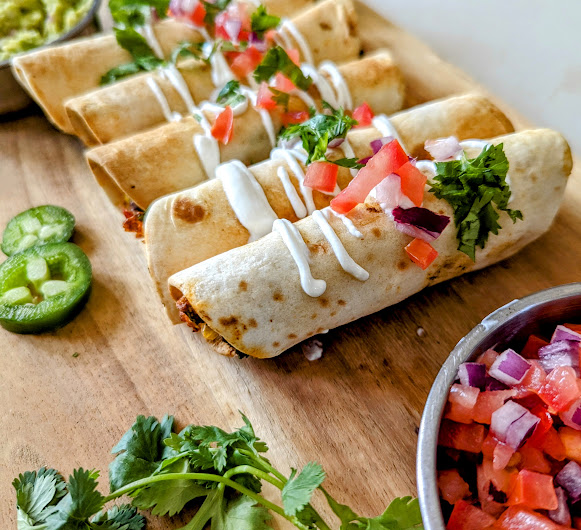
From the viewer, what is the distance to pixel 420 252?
2475 millimetres

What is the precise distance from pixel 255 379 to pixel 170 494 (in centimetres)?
65

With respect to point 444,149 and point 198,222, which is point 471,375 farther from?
point 198,222

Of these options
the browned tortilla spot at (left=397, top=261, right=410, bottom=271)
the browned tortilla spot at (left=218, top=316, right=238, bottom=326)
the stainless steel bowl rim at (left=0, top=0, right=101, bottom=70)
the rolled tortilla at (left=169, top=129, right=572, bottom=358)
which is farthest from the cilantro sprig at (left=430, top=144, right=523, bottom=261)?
the stainless steel bowl rim at (left=0, top=0, right=101, bottom=70)

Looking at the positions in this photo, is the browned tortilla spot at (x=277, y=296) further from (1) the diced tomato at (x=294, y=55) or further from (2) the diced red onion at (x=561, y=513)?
(1) the diced tomato at (x=294, y=55)

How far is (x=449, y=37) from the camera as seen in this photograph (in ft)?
15.0

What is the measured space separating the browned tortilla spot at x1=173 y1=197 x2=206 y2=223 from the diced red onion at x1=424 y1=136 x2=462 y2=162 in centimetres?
114

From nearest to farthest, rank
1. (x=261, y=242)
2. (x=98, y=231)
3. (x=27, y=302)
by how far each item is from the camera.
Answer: (x=261, y=242) → (x=27, y=302) → (x=98, y=231)

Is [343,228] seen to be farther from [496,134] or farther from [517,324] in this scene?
[496,134]

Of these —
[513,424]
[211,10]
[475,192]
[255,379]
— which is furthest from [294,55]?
[513,424]

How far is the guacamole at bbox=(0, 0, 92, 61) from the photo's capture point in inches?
152

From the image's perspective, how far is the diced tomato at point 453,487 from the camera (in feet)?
6.23

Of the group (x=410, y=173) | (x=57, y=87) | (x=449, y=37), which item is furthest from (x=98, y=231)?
(x=449, y=37)

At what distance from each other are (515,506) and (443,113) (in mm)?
2034

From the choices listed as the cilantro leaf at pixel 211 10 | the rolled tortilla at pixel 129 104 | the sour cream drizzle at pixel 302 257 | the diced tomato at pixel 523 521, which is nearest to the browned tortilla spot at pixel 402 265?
the sour cream drizzle at pixel 302 257
